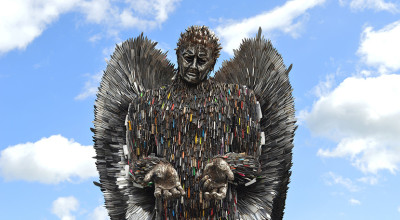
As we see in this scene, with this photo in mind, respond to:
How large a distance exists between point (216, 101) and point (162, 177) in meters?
1.31

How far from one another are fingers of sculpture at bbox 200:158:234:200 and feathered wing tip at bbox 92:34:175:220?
1.68m

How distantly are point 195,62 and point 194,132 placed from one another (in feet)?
2.97

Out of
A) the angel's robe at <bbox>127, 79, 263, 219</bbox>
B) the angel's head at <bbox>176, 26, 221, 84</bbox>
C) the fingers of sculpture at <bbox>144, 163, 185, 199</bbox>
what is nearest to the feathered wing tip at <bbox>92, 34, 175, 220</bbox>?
the angel's robe at <bbox>127, 79, 263, 219</bbox>

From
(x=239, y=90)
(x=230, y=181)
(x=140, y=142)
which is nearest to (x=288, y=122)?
(x=239, y=90)

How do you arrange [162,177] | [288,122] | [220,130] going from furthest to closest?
[288,122] → [220,130] → [162,177]

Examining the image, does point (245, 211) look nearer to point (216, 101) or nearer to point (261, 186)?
point (261, 186)

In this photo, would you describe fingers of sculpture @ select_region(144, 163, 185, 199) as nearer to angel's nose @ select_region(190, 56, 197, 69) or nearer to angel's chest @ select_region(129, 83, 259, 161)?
angel's chest @ select_region(129, 83, 259, 161)

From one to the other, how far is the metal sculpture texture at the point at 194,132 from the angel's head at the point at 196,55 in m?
0.01

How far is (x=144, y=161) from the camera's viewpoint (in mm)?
7480

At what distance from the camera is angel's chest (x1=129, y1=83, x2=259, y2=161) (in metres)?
7.60

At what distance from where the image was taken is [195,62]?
7.82m

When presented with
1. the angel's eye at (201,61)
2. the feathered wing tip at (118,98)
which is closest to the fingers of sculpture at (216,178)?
the angel's eye at (201,61)

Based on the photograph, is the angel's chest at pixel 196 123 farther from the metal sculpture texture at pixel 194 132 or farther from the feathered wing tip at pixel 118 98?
the feathered wing tip at pixel 118 98

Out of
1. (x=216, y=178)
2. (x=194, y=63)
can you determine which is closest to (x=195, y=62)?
(x=194, y=63)
